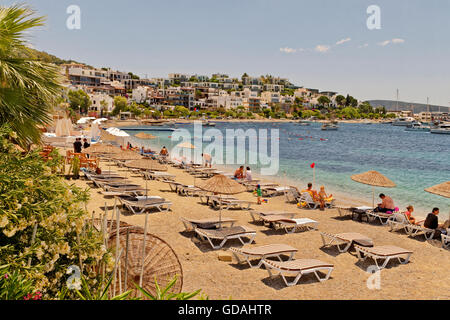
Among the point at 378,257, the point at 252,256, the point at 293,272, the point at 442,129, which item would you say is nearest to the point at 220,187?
the point at 252,256

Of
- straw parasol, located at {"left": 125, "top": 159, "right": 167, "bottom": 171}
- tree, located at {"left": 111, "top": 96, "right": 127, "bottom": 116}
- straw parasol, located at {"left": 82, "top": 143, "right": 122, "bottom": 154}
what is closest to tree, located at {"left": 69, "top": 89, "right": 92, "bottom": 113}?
tree, located at {"left": 111, "top": 96, "right": 127, "bottom": 116}

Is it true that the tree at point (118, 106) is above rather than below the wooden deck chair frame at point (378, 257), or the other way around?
above

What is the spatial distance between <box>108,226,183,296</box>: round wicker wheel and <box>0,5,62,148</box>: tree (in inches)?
73.9

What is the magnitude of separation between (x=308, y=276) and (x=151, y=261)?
359cm

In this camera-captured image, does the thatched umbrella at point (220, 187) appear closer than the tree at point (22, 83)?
No

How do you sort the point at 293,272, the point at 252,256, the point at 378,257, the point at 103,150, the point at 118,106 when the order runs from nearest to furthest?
1. the point at 293,272
2. the point at 252,256
3. the point at 378,257
4. the point at 103,150
5. the point at 118,106

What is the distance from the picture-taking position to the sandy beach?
620 centimetres

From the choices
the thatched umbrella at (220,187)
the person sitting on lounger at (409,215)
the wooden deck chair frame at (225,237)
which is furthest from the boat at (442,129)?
the wooden deck chair frame at (225,237)

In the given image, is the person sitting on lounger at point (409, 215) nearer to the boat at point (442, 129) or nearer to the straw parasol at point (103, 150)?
the straw parasol at point (103, 150)

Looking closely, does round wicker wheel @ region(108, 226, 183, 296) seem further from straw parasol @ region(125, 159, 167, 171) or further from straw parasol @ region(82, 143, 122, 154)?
straw parasol @ region(82, 143, 122, 154)

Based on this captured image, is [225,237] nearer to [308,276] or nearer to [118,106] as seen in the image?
[308,276]

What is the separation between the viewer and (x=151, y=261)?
184 inches

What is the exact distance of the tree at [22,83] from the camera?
4453 mm

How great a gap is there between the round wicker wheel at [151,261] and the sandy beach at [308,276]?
4.48 ft
